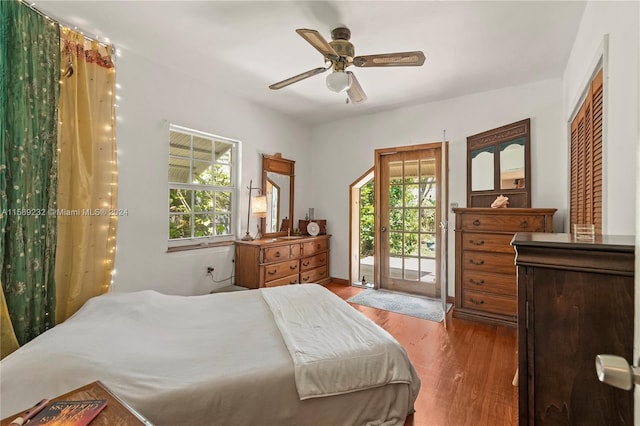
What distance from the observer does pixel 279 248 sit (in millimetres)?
3629

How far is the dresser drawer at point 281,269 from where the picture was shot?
3.45 metres

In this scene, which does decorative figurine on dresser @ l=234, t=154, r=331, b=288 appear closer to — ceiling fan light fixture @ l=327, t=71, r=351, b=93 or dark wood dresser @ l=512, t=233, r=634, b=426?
ceiling fan light fixture @ l=327, t=71, r=351, b=93

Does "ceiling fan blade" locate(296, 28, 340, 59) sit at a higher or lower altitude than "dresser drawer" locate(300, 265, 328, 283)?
higher

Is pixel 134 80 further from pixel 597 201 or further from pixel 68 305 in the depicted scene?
pixel 597 201

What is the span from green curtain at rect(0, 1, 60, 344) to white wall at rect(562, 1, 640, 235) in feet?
10.3

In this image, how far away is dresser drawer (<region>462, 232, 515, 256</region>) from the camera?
2850 millimetres

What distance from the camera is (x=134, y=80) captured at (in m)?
2.62

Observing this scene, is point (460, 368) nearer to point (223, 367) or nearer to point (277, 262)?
point (223, 367)

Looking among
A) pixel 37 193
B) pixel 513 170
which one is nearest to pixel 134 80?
pixel 37 193

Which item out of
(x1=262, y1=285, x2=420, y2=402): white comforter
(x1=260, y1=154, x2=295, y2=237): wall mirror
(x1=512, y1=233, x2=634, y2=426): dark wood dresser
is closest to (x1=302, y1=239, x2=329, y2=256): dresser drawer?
(x1=260, y1=154, x2=295, y2=237): wall mirror

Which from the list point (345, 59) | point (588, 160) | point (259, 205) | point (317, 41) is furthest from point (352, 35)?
point (259, 205)

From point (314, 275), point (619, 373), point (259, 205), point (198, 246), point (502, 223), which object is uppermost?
point (259, 205)

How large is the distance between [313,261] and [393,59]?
3.02 m

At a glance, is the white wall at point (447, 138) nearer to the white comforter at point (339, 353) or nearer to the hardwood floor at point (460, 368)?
the hardwood floor at point (460, 368)
